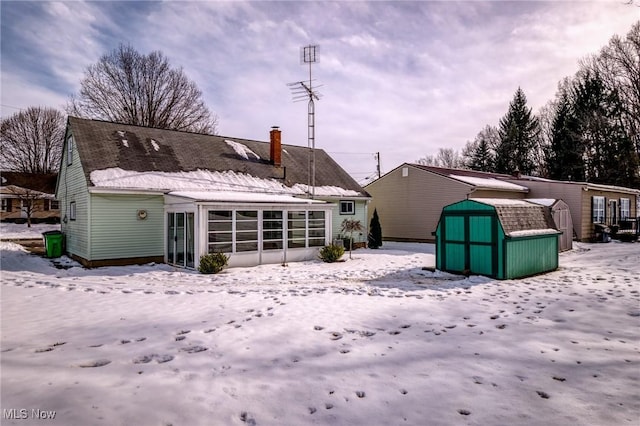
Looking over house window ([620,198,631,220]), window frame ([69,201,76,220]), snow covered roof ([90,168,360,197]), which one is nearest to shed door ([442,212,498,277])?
snow covered roof ([90,168,360,197])

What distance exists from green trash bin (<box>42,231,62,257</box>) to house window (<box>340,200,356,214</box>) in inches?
496

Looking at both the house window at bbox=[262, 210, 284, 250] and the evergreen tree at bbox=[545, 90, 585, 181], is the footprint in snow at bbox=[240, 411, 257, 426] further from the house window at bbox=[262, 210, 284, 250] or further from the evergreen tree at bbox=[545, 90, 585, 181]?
the evergreen tree at bbox=[545, 90, 585, 181]

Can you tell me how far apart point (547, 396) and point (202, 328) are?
4599 mm

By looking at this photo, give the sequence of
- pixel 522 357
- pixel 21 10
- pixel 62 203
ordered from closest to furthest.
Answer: pixel 522 357
pixel 21 10
pixel 62 203

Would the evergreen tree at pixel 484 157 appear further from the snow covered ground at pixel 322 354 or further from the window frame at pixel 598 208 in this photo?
the snow covered ground at pixel 322 354

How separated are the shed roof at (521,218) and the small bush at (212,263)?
7.83 metres

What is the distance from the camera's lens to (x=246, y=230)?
43.8 feet

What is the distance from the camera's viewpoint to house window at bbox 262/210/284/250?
544 inches

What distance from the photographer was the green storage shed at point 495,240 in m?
10.2

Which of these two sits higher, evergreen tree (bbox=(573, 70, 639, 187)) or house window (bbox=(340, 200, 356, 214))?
evergreen tree (bbox=(573, 70, 639, 187))

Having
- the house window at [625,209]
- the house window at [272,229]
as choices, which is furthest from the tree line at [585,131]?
Answer: the house window at [272,229]

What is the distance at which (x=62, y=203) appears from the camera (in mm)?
17484

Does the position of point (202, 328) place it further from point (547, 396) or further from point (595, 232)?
point (595, 232)

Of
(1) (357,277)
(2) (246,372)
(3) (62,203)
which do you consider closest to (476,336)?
(2) (246,372)
